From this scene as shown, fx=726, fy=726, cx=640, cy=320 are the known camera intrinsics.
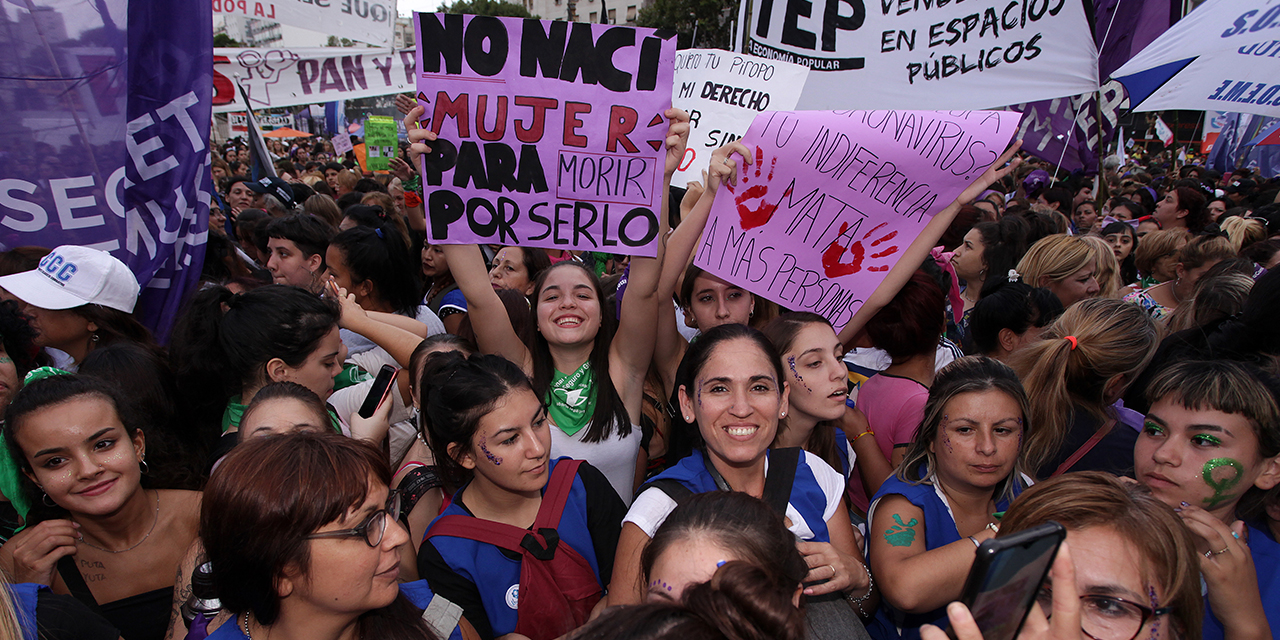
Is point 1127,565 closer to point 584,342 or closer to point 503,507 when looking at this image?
point 503,507

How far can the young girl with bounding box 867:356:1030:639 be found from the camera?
2266mm

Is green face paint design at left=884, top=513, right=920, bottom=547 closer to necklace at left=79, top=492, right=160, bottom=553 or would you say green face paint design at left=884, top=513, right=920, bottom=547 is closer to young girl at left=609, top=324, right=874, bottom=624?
young girl at left=609, top=324, right=874, bottom=624

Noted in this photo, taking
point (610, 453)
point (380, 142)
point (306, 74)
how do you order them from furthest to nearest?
1. point (380, 142)
2. point (306, 74)
3. point (610, 453)

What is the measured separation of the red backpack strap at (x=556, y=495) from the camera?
7.64 ft

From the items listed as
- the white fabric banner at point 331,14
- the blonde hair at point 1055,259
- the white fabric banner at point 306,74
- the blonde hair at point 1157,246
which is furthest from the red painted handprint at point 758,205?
the white fabric banner at point 331,14

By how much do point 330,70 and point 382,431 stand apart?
944 cm

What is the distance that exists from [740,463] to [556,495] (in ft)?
2.00

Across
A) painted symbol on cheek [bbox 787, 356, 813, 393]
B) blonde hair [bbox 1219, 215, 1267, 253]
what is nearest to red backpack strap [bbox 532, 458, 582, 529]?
painted symbol on cheek [bbox 787, 356, 813, 393]

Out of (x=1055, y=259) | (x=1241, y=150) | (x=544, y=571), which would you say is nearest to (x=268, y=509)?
(x=544, y=571)

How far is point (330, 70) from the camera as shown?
10750mm

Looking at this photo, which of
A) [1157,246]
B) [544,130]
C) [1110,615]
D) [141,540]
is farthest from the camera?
[1157,246]

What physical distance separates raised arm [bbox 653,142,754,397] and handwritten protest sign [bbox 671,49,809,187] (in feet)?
5.35

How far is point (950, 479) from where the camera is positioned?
242 centimetres

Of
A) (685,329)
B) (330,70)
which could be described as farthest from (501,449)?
(330,70)
